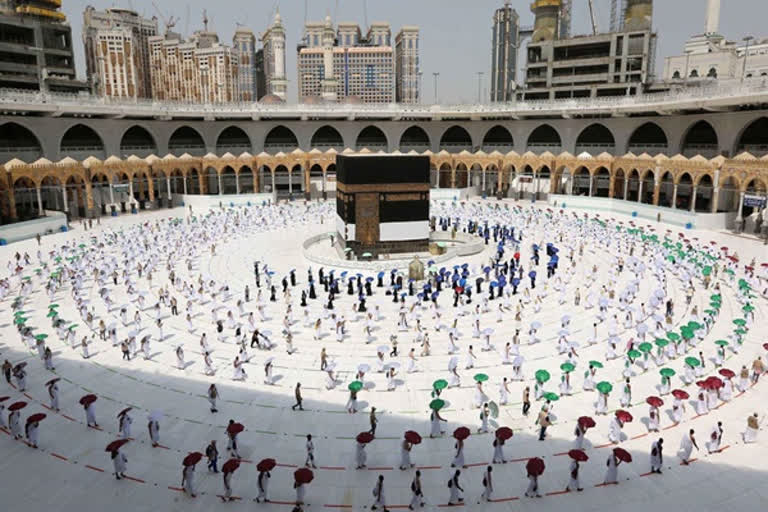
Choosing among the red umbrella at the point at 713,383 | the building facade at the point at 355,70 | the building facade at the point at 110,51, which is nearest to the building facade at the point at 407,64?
the building facade at the point at 355,70

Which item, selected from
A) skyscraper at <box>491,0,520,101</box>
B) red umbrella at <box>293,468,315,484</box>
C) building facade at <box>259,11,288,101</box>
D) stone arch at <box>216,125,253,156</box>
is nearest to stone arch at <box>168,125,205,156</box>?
stone arch at <box>216,125,253,156</box>

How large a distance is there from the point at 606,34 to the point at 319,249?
54113mm

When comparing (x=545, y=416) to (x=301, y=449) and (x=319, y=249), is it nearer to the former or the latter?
(x=301, y=449)

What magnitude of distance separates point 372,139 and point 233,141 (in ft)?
50.8

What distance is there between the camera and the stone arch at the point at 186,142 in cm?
5453

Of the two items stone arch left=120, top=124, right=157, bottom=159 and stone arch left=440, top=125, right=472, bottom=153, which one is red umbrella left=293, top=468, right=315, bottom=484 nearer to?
stone arch left=120, top=124, right=157, bottom=159

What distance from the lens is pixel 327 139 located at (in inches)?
2343

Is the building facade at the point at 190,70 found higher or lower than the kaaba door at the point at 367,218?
higher

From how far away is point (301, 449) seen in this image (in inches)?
465

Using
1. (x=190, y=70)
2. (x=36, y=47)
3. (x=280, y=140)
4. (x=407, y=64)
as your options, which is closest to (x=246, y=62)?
(x=190, y=70)

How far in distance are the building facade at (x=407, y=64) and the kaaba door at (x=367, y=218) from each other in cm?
12853

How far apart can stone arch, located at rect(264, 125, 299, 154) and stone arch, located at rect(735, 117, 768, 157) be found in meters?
41.0

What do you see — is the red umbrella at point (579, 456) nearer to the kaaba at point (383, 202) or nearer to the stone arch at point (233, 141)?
the kaaba at point (383, 202)

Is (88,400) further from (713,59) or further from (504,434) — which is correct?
(713,59)
